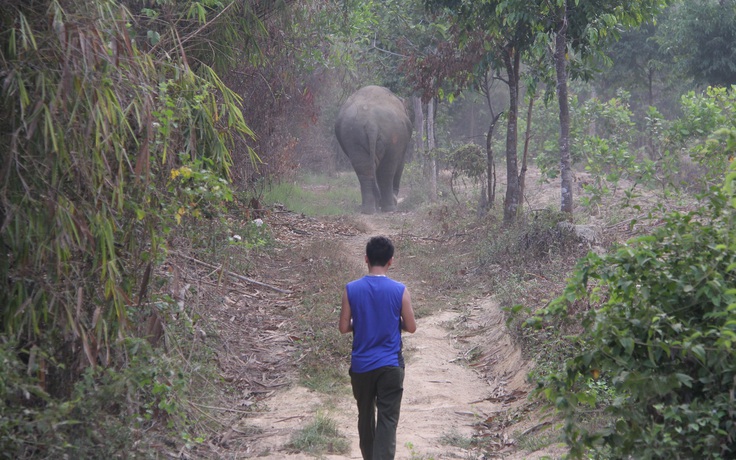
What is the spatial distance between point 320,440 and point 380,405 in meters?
0.97

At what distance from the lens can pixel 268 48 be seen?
10320 millimetres

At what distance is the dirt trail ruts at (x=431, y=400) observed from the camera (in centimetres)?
540

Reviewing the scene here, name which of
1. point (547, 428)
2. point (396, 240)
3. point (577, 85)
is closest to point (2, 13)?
point (547, 428)

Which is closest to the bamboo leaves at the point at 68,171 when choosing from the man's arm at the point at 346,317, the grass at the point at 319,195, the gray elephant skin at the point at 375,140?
the man's arm at the point at 346,317

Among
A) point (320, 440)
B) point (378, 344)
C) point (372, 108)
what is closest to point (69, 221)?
point (378, 344)

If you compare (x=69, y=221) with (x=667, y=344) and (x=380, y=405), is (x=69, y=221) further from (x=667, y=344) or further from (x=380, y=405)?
(x=667, y=344)

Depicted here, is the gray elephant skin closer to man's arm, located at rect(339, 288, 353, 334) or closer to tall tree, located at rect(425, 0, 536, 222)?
tall tree, located at rect(425, 0, 536, 222)

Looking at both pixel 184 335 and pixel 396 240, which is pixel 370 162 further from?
pixel 184 335

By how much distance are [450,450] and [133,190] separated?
2.65 metres

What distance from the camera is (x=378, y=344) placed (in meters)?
4.48

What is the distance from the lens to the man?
14.7 ft

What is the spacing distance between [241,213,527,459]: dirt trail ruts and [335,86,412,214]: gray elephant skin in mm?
9967

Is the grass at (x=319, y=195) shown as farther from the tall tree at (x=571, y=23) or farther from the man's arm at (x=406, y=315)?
the man's arm at (x=406, y=315)

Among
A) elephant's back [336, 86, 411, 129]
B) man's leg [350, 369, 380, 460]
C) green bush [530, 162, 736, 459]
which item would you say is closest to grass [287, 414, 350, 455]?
man's leg [350, 369, 380, 460]
